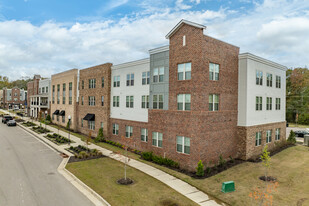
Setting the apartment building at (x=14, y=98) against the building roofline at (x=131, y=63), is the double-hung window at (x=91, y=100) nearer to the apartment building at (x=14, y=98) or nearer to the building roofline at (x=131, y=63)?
the building roofline at (x=131, y=63)

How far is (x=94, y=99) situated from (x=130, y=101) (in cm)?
930

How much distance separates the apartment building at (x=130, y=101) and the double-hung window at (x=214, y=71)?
25.6ft

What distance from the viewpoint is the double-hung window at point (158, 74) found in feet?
68.1

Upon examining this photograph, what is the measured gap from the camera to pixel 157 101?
21281 mm

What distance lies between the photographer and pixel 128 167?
18.1 meters

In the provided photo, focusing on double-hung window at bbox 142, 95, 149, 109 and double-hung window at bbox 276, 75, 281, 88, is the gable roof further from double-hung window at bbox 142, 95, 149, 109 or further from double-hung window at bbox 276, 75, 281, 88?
double-hung window at bbox 276, 75, 281, 88

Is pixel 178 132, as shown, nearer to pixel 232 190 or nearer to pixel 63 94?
pixel 232 190

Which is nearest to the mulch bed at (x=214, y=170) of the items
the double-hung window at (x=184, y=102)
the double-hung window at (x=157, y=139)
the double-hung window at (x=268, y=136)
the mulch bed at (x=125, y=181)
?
the double-hung window at (x=157, y=139)

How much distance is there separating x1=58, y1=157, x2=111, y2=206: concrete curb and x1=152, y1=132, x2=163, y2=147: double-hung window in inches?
331

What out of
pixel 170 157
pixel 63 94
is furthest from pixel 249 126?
pixel 63 94

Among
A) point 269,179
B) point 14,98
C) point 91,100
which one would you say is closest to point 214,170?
point 269,179

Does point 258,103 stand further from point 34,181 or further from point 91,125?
Result: point 91,125

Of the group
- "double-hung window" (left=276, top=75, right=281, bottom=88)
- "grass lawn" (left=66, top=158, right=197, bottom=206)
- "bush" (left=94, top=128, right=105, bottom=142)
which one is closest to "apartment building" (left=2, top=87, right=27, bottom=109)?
"bush" (left=94, top=128, right=105, bottom=142)

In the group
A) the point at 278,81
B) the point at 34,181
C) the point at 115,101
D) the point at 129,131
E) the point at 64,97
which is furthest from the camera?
the point at 64,97
